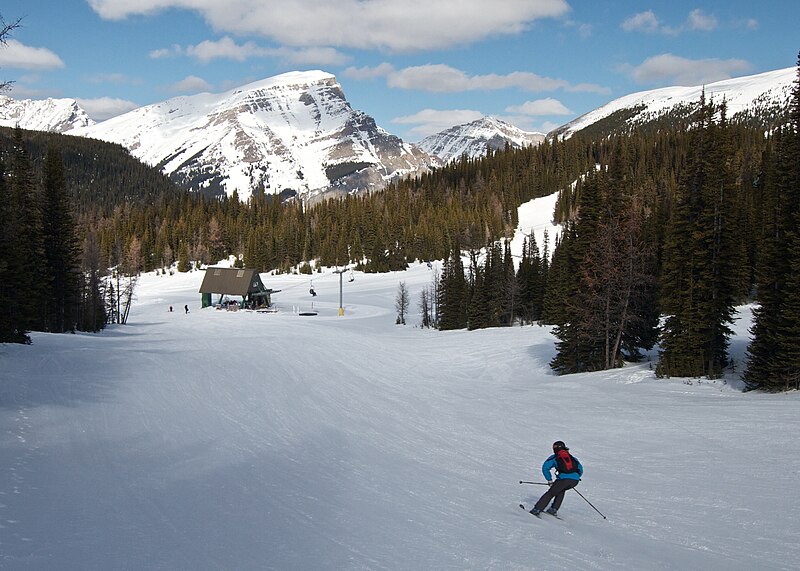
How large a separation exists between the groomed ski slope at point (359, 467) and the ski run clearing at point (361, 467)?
6 centimetres

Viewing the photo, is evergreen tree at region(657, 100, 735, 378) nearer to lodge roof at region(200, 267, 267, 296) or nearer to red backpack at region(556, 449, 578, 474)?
red backpack at region(556, 449, 578, 474)

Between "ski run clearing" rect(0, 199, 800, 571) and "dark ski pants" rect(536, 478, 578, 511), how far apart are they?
34 centimetres

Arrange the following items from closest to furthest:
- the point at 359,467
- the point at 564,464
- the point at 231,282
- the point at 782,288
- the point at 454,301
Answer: the point at 564,464
the point at 359,467
the point at 782,288
the point at 454,301
the point at 231,282

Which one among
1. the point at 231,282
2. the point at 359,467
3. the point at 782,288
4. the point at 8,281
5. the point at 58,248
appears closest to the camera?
the point at 359,467

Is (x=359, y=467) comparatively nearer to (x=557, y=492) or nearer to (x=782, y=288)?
(x=557, y=492)

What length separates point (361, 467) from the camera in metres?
12.9

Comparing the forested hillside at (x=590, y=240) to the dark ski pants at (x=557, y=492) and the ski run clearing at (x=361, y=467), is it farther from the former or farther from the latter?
the dark ski pants at (x=557, y=492)

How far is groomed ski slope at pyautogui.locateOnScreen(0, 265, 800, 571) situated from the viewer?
8023 millimetres

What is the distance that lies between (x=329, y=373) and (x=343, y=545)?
17238mm

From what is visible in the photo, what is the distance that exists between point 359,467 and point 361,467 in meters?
0.05

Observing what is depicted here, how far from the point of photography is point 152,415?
15.1 meters

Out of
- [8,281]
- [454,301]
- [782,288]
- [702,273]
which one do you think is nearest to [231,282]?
[454,301]

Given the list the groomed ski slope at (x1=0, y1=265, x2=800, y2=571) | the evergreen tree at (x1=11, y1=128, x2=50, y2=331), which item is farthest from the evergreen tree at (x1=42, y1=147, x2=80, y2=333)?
the groomed ski slope at (x1=0, y1=265, x2=800, y2=571)

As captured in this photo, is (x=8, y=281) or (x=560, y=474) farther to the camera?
(x=8, y=281)
